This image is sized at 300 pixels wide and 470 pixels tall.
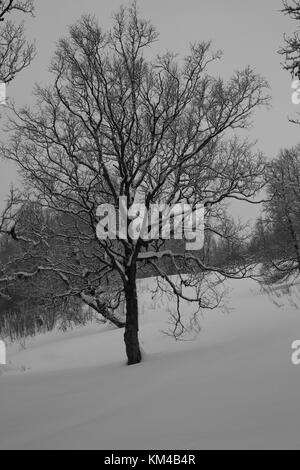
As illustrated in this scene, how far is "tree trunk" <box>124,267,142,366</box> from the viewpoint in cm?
792

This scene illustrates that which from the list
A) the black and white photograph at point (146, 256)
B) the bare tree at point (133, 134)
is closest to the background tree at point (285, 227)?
the black and white photograph at point (146, 256)

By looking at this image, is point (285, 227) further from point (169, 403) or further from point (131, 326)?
point (169, 403)

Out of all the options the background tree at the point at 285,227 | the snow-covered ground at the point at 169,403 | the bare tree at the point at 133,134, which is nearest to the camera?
the snow-covered ground at the point at 169,403

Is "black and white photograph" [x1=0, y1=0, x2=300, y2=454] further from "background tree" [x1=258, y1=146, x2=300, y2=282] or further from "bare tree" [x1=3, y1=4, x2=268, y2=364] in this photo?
"background tree" [x1=258, y1=146, x2=300, y2=282]

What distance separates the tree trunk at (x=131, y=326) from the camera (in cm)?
792

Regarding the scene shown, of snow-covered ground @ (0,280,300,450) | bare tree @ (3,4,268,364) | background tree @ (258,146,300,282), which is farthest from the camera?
background tree @ (258,146,300,282)

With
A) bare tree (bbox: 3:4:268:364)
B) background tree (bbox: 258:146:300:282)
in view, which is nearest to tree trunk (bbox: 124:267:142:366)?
bare tree (bbox: 3:4:268:364)

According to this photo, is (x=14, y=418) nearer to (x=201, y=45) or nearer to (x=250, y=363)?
(x=250, y=363)

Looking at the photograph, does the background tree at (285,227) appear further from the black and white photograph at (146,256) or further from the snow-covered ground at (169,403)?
the snow-covered ground at (169,403)

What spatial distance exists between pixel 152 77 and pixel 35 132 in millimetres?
2871

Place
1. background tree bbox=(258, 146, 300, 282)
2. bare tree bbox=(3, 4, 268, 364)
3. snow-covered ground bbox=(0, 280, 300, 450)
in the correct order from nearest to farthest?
snow-covered ground bbox=(0, 280, 300, 450) → bare tree bbox=(3, 4, 268, 364) → background tree bbox=(258, 146, 300, 282)

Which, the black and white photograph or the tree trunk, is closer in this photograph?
the black and white photograph

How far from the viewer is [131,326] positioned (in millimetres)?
8008

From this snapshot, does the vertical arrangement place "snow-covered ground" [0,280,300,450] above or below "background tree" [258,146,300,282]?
below
